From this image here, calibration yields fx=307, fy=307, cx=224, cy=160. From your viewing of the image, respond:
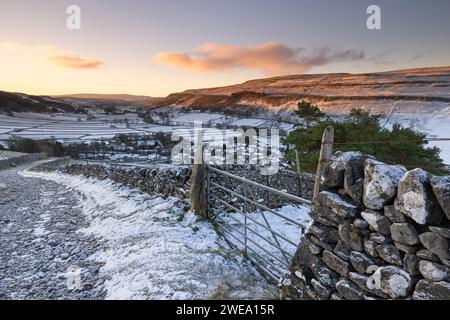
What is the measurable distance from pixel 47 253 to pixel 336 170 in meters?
6.21

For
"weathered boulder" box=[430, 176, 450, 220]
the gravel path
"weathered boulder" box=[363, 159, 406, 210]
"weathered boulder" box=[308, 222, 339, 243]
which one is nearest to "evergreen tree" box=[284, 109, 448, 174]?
the gravel path

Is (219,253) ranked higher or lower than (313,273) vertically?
lower

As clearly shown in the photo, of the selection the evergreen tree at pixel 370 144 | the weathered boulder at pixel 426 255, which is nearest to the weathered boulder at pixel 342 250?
the weathered boulder at pixel 426 255

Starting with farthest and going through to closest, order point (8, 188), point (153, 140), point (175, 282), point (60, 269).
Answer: point (153, 140), point (8, 188), point (60, 269), point (175, 282)

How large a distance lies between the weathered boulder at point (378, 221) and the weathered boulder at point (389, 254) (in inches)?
5.3

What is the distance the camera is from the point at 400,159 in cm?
1811

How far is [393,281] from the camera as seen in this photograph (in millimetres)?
2703

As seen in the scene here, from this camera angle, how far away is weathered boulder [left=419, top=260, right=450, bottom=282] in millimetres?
2424

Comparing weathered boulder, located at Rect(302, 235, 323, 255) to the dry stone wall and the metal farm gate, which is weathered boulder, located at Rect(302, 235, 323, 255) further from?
the metal farm gate

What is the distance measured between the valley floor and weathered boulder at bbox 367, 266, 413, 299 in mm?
2015

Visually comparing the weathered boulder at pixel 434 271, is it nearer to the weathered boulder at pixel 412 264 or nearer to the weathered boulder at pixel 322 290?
the weathered boulder at pixel 412 264

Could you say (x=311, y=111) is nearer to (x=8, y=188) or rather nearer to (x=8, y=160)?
(x=8, y=188)
